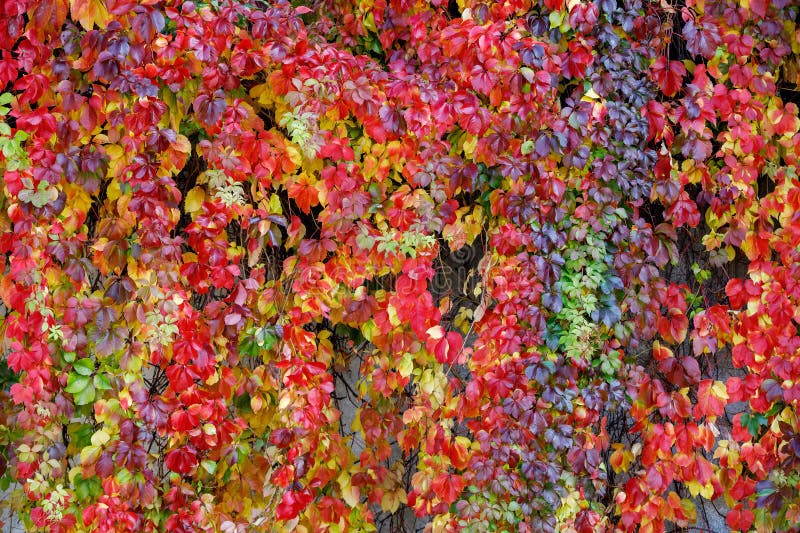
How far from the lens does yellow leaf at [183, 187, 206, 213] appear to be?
2.10 meters

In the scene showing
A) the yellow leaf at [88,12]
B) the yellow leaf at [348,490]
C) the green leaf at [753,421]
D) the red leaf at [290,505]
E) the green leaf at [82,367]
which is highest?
the yellow leaf at [88,12]

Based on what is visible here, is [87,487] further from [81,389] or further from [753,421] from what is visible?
[753,421]

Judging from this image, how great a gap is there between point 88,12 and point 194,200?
19.9 inches

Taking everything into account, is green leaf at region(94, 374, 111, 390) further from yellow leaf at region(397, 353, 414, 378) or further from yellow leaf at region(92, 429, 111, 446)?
yellow leaf at region(397, 353, 414, 378)

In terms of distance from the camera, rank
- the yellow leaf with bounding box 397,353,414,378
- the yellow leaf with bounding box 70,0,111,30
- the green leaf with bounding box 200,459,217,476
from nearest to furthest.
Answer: the yellow leaf with bounding box 70,0,111,30 → the green leaf with bounding box 200,459,217,476 → the yellow leaf with bounding box 397,353,414,378

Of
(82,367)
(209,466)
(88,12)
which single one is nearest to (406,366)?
(209,466)

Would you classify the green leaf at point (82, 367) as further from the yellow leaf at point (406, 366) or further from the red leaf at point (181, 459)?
the yellow leaf at point (406, 366)

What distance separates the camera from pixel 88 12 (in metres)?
1.93

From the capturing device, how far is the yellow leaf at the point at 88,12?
75.7 inches

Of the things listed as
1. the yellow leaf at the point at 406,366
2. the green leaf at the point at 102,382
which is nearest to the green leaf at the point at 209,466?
the green leaf at the point at 102,382

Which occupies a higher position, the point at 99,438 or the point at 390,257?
the point at 390,257

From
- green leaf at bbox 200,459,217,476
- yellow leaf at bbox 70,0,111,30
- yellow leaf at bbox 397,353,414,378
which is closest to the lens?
yellow leaf at bbox 70,0,111,30

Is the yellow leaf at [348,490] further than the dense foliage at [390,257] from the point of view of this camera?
Yes

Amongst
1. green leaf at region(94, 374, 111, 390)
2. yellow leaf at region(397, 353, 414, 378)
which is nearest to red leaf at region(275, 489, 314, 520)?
yellow leaf at region(397, 353, 414, 378)
